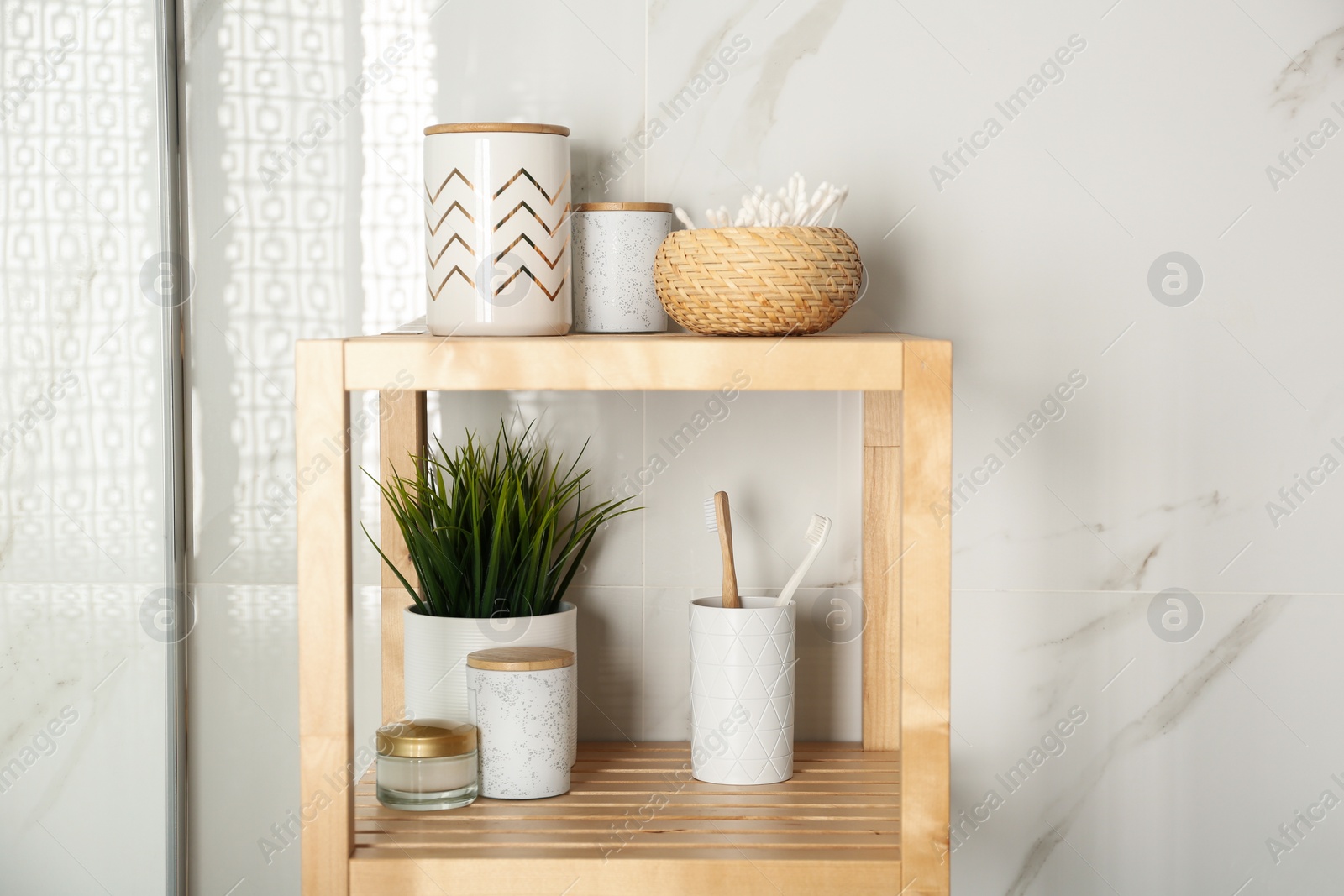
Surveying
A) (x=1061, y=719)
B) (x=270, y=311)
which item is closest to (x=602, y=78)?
(x=270, y=311)

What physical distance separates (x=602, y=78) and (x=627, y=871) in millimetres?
664

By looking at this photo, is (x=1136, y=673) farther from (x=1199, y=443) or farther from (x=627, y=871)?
(x=627, y=871)

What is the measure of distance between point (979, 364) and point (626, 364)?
0.42 meters

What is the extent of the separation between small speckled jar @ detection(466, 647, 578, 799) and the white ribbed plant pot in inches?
1.1

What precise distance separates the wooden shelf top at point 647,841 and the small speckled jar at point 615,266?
1.20 ft

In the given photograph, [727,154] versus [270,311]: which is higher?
[727,154]

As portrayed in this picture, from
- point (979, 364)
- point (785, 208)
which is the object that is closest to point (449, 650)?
point (785, 208)

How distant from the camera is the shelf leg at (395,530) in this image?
94 centimetres

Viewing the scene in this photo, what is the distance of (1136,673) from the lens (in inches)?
39.1

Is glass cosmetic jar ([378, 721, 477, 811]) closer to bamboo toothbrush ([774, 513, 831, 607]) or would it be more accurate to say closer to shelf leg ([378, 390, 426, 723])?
shelf leg ([378, 390, 426, 723])

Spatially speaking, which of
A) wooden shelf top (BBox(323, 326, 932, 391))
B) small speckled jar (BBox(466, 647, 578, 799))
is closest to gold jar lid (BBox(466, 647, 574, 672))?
small speckled jar (BBox(466, 647, 578, 799))

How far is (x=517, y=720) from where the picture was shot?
81cm

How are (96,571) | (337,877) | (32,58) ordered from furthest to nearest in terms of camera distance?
(96,571)
(32,58)
(337,877)

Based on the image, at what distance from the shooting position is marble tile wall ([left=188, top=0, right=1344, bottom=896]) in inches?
38.0
